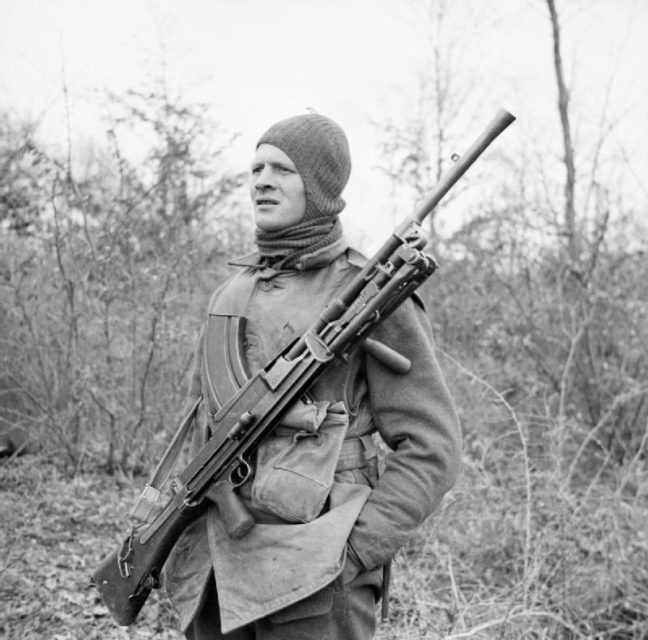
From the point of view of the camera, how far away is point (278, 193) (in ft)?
7.29

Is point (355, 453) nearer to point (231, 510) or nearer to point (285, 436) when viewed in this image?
point (285, 436)

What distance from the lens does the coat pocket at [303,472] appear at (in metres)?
1.97

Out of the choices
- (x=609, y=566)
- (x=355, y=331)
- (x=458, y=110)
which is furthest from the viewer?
(x=458, y=110)

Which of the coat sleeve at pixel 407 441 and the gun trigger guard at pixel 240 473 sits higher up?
the coat sleeve at pixel 407 441

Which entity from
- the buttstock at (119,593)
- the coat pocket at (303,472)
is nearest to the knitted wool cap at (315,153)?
the coat pocket at (303,472)

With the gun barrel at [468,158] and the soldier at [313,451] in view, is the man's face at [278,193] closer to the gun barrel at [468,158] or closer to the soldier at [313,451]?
the soldier at [313,451]

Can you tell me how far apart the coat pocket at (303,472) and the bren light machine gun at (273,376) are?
0.26 ft

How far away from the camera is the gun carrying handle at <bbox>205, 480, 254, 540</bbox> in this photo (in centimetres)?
203

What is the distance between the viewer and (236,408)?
84.0 inches

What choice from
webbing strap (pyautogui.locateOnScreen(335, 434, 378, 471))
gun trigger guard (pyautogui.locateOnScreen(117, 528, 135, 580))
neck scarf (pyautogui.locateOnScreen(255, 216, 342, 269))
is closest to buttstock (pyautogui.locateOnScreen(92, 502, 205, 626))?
gun trigger guard (pyautogui.locateOnScreen(117, 528, 135, 580))

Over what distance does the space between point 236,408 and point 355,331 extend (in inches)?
16.3

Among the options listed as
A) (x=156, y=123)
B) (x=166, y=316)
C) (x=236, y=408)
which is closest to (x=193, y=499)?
(x=236, y=408)

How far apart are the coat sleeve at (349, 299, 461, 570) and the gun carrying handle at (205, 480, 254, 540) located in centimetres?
28

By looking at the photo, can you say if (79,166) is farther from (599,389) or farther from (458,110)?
(458,110)
